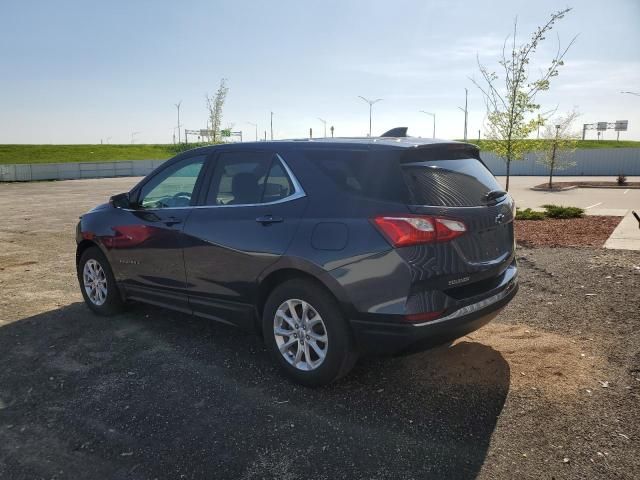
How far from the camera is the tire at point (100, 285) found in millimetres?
5289

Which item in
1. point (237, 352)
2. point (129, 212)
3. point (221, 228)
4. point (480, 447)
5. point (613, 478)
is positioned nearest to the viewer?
point (613, 478)

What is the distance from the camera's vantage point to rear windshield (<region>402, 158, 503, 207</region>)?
130 inches

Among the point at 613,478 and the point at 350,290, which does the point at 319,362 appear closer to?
the point at 350,290

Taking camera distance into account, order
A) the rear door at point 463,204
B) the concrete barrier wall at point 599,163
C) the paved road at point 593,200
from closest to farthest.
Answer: the rear door at point 463,204 < the paved road at point 593,200 < the concrete barrier wall at point 599,163

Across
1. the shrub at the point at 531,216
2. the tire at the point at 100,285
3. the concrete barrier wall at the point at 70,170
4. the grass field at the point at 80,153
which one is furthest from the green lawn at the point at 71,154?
the tire at the point at 100,285

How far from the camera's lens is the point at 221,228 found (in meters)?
4.07

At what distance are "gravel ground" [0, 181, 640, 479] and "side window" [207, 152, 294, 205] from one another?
134 centimetres

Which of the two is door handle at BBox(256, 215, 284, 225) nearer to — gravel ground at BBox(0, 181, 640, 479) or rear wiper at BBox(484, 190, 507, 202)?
gravel ground at BBox(0, 181, 640, 479)

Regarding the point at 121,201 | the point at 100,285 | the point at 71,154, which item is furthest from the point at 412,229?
the point at 71,154

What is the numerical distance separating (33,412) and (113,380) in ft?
1.92

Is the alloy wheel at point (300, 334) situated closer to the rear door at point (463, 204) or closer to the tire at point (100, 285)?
the rear door at point (463, 204)

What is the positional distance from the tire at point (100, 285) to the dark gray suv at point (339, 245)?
1013 mm

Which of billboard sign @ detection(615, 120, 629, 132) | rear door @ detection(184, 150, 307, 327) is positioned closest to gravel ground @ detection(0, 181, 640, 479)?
rear door @ detection(184, 150, 307, 327)

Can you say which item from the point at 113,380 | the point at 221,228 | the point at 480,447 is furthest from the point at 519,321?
the point at 113,380
